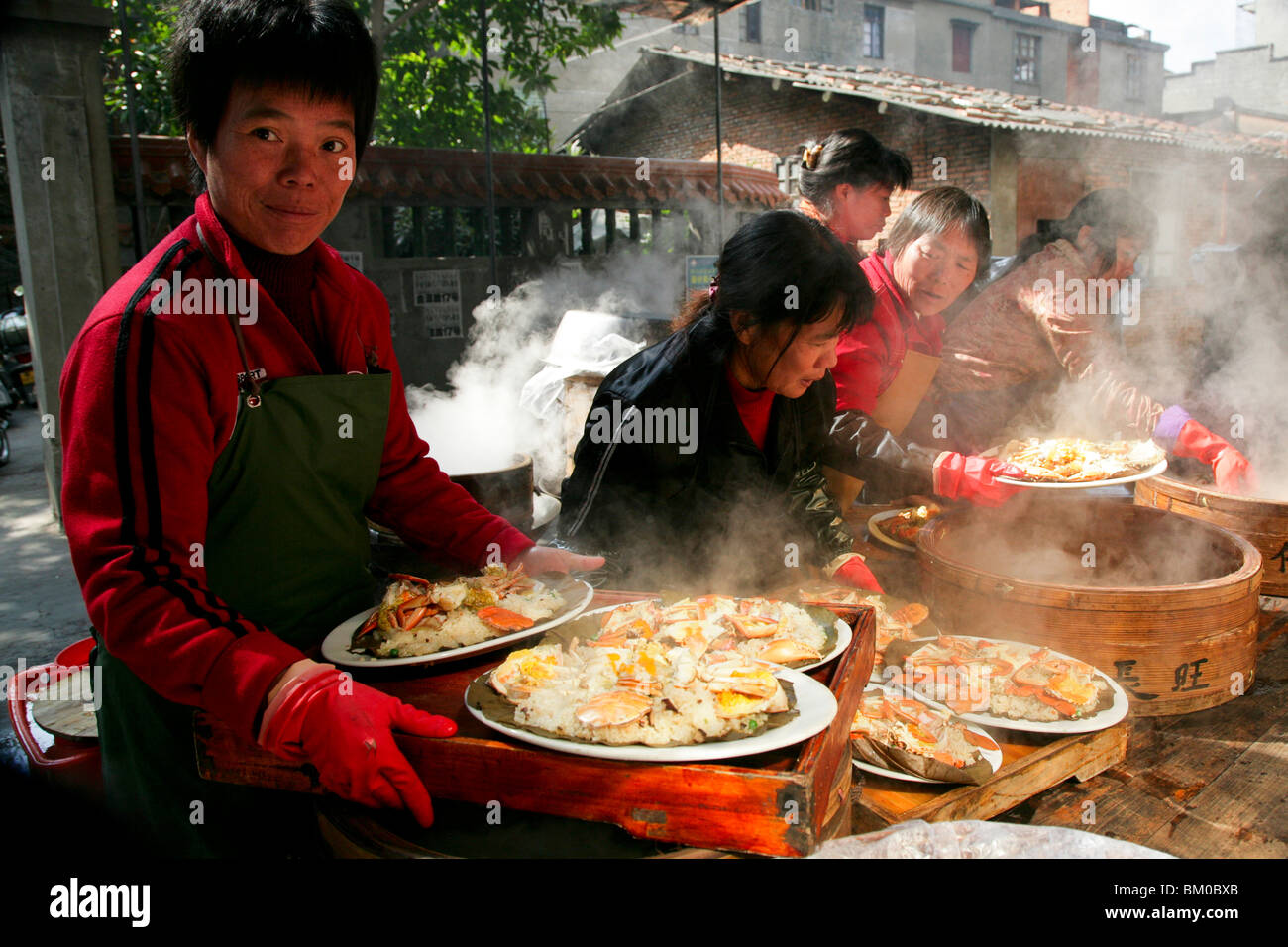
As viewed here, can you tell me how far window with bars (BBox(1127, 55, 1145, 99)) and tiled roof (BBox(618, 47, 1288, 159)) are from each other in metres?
6.06

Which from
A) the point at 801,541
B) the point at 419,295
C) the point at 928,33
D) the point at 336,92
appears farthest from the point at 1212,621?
the point at 928,33

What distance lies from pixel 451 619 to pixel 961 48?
101 ft

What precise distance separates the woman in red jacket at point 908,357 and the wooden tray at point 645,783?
Answer: 1693 mm

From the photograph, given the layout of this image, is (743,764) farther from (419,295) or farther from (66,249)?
(419,295)

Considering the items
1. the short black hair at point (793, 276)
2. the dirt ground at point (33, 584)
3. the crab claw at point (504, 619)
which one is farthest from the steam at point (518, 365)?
the dirt ground at point (33, 584)

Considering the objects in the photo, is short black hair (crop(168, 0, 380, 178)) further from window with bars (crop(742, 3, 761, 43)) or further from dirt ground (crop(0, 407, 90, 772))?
window with bars (crop(742, 3, 761, 43))

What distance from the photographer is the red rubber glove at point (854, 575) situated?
2619 mm

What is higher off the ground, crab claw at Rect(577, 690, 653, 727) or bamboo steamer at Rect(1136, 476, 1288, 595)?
crab claw at Rect(577, 690, 653, 727)

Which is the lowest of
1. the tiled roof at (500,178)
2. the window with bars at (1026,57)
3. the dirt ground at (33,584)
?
the dirt ground at (33,584)

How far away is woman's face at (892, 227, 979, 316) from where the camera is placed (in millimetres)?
3365

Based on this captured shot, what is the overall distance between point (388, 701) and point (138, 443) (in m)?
0.59

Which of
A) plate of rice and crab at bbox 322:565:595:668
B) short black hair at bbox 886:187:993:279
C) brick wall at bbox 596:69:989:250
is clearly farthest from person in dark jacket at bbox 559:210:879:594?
brick wall at bbox 596:69:989:250

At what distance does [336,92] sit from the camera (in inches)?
62.1

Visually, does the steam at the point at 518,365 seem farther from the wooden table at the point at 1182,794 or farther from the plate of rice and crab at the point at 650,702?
the wooden table at the point at 1182,794
